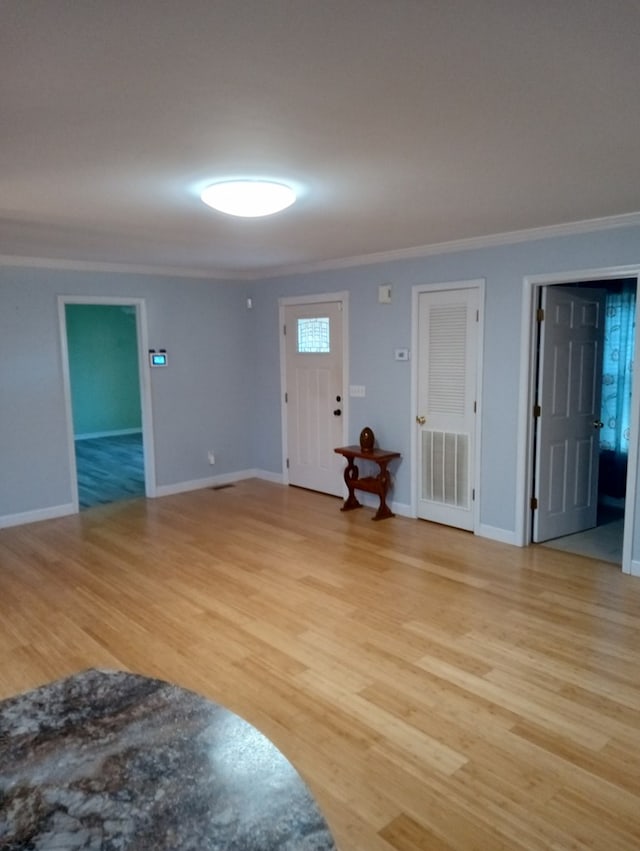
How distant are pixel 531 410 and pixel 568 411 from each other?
17.0 inches

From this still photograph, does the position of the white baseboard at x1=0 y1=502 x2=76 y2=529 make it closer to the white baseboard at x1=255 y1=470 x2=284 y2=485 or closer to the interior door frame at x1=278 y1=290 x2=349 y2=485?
the white baseboard at x1=255 y1=470 x2=284 y2=485

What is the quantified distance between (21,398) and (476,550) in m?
4.18

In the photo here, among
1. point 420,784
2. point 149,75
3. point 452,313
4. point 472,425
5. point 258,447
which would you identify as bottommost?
point 420,784

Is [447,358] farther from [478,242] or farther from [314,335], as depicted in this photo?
[314,335]

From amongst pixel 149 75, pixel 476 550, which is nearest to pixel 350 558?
pixel 476 550

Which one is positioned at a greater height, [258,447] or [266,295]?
[266,295]

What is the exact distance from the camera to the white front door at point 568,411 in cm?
452

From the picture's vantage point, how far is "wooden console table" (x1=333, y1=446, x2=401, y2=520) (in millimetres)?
5359

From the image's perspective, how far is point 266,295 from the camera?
266 inches

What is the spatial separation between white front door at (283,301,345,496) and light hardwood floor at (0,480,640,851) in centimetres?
112

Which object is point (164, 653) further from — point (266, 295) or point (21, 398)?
point (266, 295)

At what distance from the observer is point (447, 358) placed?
498 cm

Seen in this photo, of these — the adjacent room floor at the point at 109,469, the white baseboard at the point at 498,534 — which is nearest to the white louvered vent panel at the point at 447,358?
the white baseboard at the point at 498,534

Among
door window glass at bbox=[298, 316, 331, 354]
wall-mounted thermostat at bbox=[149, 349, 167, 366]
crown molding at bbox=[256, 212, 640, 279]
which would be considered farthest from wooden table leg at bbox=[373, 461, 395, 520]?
wall-mounted thermostat at bbox=[149, 349, 167, 366]
